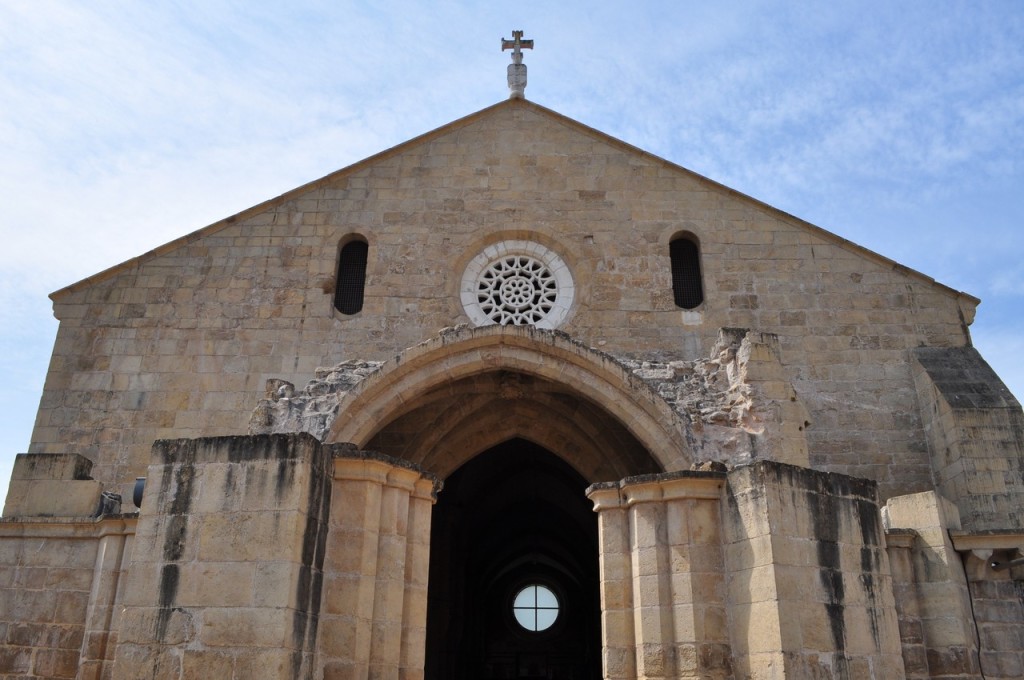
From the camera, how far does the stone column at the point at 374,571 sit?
5.44 m

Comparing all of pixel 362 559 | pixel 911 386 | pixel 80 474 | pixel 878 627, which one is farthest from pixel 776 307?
pixel 80 474

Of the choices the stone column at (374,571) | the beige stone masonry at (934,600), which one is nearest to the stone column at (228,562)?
the stone column at (374,571)

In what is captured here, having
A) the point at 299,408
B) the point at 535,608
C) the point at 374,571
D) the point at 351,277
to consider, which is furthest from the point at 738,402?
the point at 535,608

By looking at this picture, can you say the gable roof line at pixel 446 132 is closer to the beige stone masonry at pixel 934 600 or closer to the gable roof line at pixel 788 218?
the gable roof line at pixel 788 218

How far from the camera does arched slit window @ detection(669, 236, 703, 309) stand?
448 inches

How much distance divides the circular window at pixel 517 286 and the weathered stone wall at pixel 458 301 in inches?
6.3

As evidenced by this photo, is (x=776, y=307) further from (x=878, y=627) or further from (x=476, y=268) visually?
(x=878, y=627)

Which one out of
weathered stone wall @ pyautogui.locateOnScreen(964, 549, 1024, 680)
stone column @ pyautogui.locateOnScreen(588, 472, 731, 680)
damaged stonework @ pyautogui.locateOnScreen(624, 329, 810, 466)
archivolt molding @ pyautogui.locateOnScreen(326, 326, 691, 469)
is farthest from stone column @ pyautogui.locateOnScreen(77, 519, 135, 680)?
weathered stone wall @ pyautogui.locateOnScreen(964, 549, 1024, 680)

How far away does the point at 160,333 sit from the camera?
11.1 meters

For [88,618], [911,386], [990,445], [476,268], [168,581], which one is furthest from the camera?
[476,268]

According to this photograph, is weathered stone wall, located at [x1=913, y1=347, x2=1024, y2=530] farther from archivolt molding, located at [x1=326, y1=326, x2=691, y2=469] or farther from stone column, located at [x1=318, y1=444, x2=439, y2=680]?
stone column, located at [x1=318, y1=444, x2=439, y2=680]

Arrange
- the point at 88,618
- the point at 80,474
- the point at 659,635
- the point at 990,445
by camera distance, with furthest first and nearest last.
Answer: the point at 990,445 → the point at 80,474 → the point at 88,618 → the point at 659,635

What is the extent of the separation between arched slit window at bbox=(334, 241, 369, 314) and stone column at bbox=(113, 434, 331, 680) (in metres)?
5.89

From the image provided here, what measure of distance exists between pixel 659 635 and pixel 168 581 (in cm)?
303
